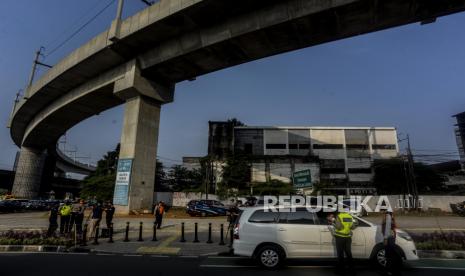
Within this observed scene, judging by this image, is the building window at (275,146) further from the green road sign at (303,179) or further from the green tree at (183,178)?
the green road sign at (303,179)

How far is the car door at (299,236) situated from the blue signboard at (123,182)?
15.8m

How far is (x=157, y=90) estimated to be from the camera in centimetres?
2334

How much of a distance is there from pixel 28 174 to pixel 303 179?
1610 inches

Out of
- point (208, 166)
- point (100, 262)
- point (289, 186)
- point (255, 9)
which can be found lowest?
point (100, 262)

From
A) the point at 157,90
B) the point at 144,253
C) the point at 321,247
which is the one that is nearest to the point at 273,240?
the point at 321,247

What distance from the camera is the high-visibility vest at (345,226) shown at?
757 cm

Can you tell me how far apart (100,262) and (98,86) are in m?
17.9

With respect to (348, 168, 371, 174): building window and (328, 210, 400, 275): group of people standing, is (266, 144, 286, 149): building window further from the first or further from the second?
(328, 210, 400, 275): group of people standing

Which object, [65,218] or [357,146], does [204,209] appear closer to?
[65,218]

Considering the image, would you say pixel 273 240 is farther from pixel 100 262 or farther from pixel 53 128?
pixel 53 128

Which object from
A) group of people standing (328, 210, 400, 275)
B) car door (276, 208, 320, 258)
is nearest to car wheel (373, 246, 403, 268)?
group of people standing (328, 210, 400, 275)

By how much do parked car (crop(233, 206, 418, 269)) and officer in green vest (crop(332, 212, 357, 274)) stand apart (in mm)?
520

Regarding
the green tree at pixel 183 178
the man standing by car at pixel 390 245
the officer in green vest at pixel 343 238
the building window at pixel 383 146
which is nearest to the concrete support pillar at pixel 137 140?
the officer in green vest at pixel 343 238

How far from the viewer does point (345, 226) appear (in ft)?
25.0
